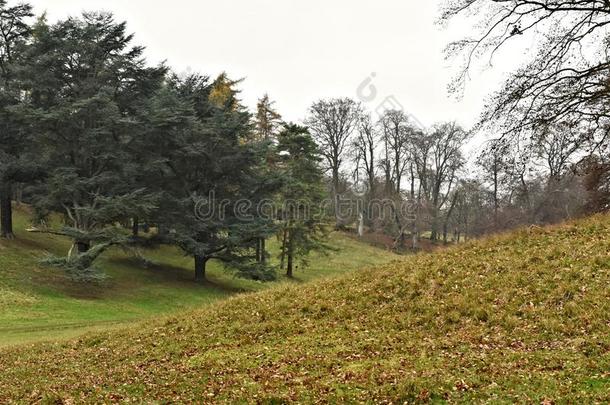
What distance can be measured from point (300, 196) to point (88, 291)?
1628cm

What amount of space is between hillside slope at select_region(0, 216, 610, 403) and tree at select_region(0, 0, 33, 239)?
19792mm

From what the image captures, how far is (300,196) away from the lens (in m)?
37.6

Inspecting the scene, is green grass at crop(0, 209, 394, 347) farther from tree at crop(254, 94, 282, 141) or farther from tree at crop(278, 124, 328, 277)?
tree at crop(254, 94, 282, 141)

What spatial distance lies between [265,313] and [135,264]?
24.1 meters

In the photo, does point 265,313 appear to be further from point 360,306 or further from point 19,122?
point 19,122

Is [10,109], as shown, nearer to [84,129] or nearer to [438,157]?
[84,129]

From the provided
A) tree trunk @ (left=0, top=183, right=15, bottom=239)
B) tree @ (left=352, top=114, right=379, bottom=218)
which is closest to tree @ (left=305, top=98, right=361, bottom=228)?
tree @ (left=352, top=114, right=379, bottom=218)

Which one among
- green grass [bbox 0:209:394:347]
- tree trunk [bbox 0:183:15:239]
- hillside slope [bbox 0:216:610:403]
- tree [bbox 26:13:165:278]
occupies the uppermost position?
tree [bbox 26:13:165:278]

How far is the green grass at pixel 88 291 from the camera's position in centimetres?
1986

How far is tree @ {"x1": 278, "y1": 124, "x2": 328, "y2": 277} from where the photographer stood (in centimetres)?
3747

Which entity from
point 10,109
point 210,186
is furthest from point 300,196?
point 10,109

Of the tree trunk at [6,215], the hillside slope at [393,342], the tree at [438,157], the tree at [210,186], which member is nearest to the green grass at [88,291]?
the tree trunk at [6,215]

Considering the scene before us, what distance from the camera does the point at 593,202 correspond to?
30312mm

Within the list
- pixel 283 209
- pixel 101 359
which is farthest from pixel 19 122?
pixel 101 359
